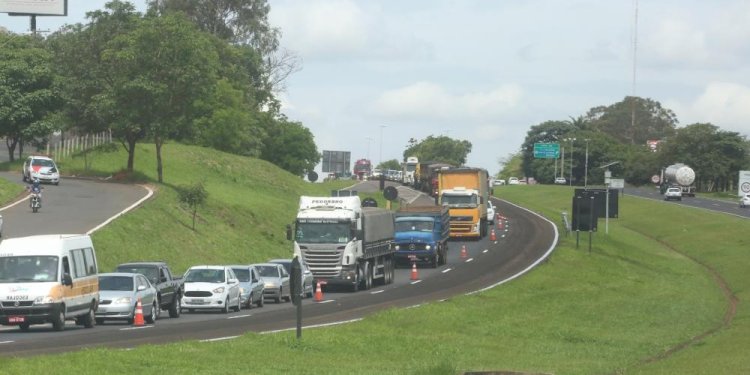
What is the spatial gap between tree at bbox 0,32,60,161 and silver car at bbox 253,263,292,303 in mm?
44952

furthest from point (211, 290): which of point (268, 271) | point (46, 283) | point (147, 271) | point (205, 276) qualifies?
point (46, 283)

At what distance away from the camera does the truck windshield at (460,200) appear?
254ft

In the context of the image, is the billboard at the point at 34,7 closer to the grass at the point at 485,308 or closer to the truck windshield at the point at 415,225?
the grass at the point at 485,308

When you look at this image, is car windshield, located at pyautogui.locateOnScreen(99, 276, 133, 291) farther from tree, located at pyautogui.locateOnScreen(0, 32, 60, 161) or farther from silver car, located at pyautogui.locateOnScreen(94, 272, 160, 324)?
tree, located at pyautogui.locateOnScreen(0, 32, 60, 161)

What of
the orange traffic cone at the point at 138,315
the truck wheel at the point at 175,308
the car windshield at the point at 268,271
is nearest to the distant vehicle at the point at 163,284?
the truck wheel at the point at 175,308

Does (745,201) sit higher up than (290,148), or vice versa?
(290,148)

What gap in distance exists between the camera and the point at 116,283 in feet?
112

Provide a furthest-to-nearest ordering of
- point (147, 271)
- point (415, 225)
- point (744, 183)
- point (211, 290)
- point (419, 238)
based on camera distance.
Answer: point (744, 183) < point (415, 225) < point (419, 238) < point (211, 290) < point (147, 271)

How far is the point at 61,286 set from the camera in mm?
30203

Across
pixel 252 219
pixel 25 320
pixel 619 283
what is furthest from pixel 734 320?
pixel 252 219

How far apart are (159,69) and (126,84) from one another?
280 cm

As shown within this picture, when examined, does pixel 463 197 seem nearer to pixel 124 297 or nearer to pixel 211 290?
pixel 211 290

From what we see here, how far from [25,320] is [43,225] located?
24543 mm

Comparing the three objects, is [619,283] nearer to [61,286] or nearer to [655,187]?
[61,286]
